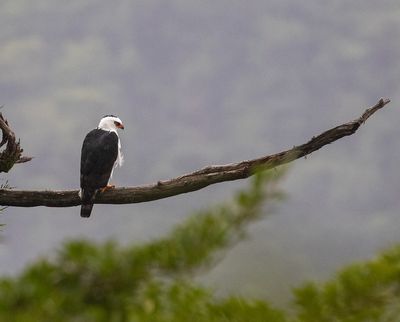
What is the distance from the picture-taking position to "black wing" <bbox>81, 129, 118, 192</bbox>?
528 inches

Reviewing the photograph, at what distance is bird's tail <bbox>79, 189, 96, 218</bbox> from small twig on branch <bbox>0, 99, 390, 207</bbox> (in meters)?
0.32

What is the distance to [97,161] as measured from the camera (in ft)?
46.8

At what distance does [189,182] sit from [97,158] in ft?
10.8

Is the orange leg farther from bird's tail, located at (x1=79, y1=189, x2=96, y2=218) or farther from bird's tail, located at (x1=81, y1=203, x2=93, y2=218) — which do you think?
bird's tail, located at (x1=81, y1=203, x2=93, y2=218)

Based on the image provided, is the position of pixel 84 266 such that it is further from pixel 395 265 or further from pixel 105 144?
pixel 105 144

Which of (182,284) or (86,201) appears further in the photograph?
(86,201)

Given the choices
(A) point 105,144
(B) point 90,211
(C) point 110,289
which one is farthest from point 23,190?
(C) point 110,289

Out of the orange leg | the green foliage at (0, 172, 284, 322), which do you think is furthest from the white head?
the green foliage at (0, 172, 284, 322)

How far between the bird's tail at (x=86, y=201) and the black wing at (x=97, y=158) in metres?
0.08

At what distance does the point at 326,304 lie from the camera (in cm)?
279

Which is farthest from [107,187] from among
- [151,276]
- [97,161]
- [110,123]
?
[151,276]

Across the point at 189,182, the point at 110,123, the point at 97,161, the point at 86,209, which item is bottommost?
the point at 86,209

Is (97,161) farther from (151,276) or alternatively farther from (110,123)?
(151,276)

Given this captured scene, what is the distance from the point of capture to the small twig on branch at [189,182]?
444 inches
